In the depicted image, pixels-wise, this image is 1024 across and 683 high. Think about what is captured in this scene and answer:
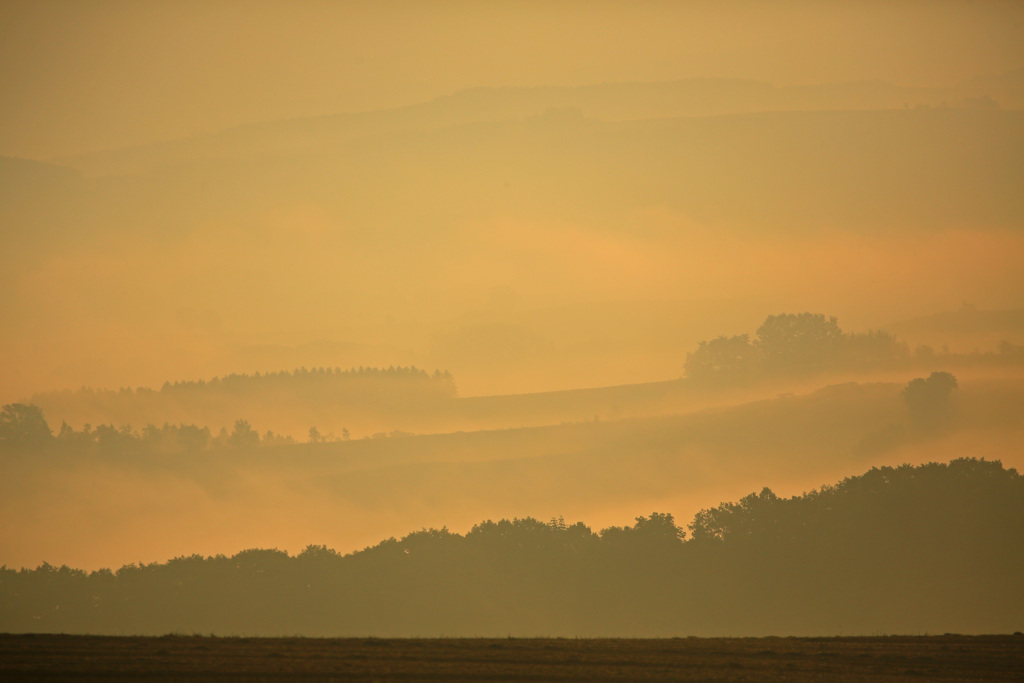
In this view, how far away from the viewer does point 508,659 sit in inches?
1330

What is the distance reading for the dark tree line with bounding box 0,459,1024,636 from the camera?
316 ft

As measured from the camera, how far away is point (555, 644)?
3659cm

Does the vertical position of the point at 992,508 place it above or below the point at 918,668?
above

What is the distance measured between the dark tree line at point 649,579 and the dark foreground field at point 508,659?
5783 centimetres

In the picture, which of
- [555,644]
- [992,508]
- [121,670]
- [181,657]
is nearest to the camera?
[121,670]

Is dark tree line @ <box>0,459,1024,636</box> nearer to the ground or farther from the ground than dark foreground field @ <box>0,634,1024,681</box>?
farther from the ground

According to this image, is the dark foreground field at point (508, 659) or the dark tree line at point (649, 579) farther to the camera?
the dark tree line at point (649, 579)

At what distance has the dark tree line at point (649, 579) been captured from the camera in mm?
96188

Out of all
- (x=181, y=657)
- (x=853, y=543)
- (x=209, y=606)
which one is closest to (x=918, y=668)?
(x=181, y=657)

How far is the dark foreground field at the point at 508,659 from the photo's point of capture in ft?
101

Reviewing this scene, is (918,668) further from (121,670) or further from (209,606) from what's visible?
(209,606)

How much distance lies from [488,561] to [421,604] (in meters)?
9.66

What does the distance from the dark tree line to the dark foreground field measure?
57.8m

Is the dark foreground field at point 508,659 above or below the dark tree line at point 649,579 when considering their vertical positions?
below
